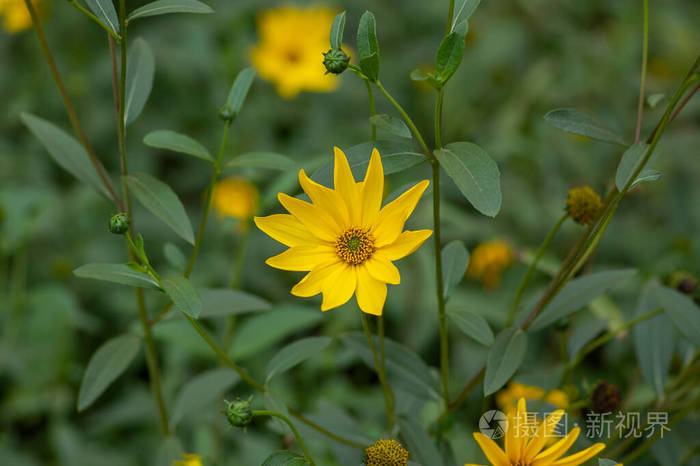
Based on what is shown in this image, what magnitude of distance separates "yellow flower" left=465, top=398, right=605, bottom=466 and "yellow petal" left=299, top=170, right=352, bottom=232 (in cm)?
29

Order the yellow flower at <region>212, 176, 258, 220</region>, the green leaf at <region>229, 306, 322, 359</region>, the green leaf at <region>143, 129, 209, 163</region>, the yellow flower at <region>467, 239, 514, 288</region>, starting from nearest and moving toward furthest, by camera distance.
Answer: the green leaf at <region>143, 129, 209, 163</region> < the green leaf at <region>229, 306, 322, 359</region> < the yellow flower at <region>467, 239, 514, 288</region> < the yellow flower at <region>212, 176, 258, 220</region>

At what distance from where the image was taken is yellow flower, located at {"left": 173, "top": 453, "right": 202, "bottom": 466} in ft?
2.77

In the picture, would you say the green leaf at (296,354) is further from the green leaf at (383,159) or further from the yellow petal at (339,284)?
the green leaf at (383,159)

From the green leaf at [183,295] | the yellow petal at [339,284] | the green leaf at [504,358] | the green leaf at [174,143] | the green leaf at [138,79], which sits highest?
the green leaf at [138,79]

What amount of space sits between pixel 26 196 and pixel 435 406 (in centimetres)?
107

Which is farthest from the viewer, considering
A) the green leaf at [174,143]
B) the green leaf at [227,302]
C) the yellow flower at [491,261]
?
the yellow flower at [491,261]

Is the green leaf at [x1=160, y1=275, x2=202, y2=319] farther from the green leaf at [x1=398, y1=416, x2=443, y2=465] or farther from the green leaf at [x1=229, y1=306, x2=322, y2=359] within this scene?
the green leaf at [x1=229, y1=306, x2=322, y2=359]

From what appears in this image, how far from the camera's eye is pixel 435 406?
3.95 ft

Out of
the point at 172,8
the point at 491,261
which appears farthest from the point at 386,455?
the point at 491,261

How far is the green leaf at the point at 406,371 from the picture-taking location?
2.98 ft

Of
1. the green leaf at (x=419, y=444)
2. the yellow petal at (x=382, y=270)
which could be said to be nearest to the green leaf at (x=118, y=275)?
the yellow petal at (x=382, y=270)

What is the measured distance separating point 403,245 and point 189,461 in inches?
17.3

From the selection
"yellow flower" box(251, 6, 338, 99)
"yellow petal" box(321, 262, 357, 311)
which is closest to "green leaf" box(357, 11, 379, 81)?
"yellow petal" box(321, 262, 357, 311)

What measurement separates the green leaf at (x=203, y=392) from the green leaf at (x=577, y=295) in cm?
48
